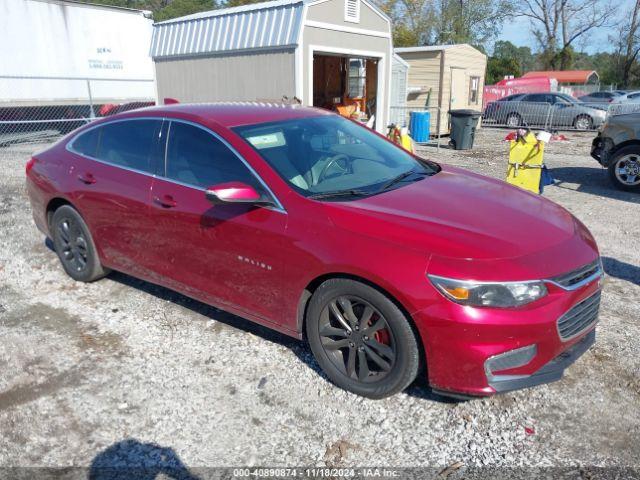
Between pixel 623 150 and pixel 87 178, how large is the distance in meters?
8.56

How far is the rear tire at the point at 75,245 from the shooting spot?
14.8 feet

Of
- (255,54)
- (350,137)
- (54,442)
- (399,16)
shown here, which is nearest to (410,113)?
(255,54)

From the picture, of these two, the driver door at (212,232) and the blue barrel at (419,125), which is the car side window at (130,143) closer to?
the driver door at (212,232)

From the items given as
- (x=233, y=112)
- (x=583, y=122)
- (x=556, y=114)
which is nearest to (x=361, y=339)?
(x=233, y=112)

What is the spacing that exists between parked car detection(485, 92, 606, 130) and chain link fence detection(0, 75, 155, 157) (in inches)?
554

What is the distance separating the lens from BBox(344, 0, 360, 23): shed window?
39.1 feet

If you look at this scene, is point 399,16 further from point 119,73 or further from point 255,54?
point 255,54

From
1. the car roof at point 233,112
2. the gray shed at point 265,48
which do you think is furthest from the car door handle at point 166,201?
the gray shed at point 265,48

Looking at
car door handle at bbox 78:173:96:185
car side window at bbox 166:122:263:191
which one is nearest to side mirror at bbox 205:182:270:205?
car side window at bbox 166:122:263:191

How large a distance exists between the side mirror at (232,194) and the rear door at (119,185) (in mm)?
989

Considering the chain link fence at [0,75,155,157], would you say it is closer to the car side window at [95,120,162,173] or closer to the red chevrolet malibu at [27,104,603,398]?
the car side window at [95,120,162,173]

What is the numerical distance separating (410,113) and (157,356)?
13544 millimetres

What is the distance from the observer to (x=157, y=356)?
11.8 feet

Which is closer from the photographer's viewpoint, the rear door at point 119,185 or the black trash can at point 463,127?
the rear door at point 119,185
